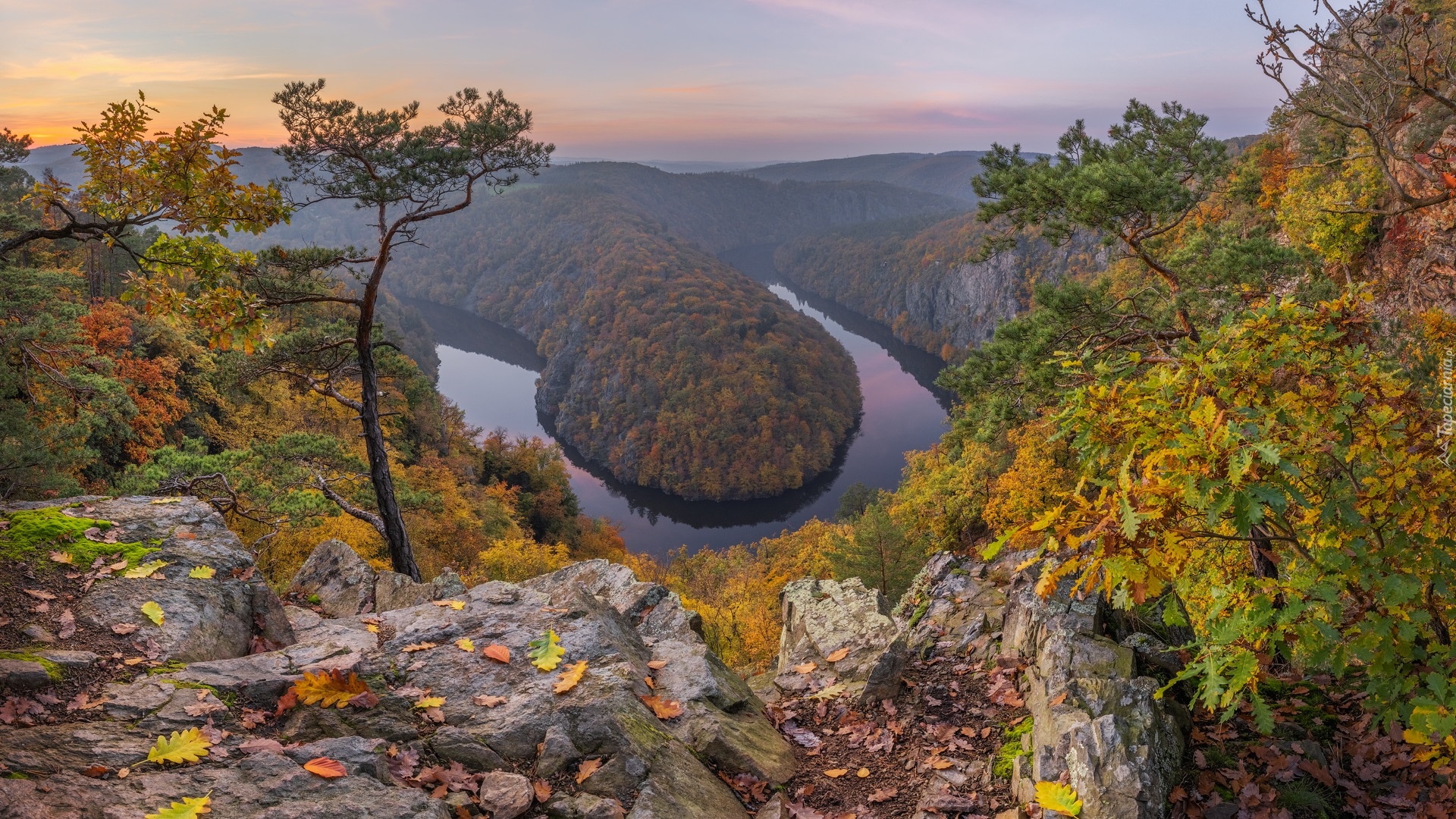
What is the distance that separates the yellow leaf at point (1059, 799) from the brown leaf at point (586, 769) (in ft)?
9.67

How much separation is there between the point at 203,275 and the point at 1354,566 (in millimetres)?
7927

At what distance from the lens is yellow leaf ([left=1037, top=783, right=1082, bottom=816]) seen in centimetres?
447

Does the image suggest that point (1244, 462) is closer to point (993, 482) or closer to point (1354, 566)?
point (1354, 566)

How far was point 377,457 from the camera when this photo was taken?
38.6 feet

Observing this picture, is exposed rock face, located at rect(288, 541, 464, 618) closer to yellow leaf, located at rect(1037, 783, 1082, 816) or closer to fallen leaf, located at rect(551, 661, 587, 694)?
fallen leaf, located at rect(551, 661, 587, 694)

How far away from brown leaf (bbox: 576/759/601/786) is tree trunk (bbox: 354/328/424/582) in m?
7.95

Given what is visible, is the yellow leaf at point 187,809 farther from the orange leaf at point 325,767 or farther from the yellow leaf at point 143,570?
the yellow leaf at point 143,570

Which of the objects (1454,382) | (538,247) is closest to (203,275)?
(1454,382)

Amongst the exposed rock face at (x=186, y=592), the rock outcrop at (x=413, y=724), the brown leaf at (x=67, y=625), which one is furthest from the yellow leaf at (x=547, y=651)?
the brown leaf at (x=67, y=625)

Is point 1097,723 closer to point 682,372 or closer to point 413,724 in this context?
point 413,724

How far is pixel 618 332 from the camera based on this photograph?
397 feet

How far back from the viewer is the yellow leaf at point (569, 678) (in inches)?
221

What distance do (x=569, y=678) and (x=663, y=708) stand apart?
873 mm

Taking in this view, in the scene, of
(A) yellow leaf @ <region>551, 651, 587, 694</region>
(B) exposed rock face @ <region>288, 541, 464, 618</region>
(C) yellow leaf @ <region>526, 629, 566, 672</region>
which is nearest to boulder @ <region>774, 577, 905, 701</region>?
(A) yellow leaf @ <region>551, 651, 587, 694</region>
